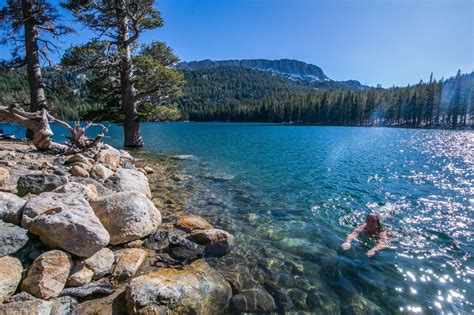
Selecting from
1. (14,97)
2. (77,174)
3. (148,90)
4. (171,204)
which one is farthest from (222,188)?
(14,97)

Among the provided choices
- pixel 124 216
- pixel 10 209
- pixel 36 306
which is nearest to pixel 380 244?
pixel 124 216

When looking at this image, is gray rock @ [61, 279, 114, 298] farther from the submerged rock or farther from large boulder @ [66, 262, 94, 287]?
the submerged rock

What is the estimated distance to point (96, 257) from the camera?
16.0 ft

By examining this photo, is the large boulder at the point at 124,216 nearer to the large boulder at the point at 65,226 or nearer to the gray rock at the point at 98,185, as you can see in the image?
→ the large boulder at the point at 65,226

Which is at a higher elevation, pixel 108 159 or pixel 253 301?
pixel 108 159

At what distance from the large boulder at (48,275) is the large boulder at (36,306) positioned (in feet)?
0.36

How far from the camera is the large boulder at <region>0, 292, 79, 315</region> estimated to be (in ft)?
11.5

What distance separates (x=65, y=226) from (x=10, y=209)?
4.38ft

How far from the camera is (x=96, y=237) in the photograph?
15.3 feet

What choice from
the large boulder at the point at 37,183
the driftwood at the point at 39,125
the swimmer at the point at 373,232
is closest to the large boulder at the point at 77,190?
the large boulder at the point at 37,183

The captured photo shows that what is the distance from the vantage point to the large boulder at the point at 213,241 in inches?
240

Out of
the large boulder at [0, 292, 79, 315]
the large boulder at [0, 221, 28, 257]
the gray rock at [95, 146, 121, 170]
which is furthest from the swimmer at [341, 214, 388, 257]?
the gray rock at [95, 146, 121, 170]

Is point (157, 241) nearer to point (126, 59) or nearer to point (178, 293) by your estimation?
point (178, 293)

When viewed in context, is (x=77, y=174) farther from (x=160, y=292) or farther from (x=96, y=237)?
(x=160, y=292)
